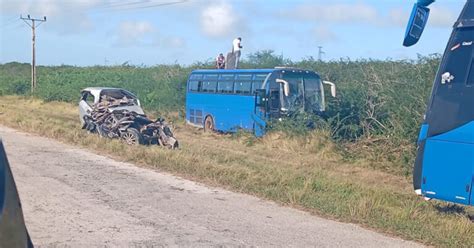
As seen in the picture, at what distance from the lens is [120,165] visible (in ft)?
50.9

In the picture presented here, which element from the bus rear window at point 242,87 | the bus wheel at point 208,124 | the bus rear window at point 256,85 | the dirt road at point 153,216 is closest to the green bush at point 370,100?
the bus rear window at point 256,85

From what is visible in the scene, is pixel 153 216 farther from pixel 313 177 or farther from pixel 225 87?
pixel 225 87

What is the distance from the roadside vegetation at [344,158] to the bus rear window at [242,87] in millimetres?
1708

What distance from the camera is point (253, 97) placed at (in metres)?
25.0

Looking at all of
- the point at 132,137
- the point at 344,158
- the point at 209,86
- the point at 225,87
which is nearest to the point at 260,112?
the point at 225,87

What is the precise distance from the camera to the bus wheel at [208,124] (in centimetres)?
2816

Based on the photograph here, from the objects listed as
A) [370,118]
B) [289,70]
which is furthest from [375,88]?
[289,70]

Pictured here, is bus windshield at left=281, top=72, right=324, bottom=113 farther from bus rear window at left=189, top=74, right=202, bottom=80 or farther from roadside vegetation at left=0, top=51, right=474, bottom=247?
bus rear window at left=189, top=74, right=202, bottom=80

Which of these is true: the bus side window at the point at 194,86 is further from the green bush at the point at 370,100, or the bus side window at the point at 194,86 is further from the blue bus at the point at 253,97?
the green bush at the point at 370,100

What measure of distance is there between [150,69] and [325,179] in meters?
38.3

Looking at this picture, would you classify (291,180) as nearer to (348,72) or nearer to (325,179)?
(325,179)

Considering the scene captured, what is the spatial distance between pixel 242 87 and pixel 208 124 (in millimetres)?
3154

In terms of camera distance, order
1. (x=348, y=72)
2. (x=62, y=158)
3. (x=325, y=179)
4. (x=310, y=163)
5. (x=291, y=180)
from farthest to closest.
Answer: (x=348, y=72)
(x=310, y=163)
(x=62, y=158)
(x=325, y=179)
(x=291, y=180)

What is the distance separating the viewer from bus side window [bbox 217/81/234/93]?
26895 millimetres
